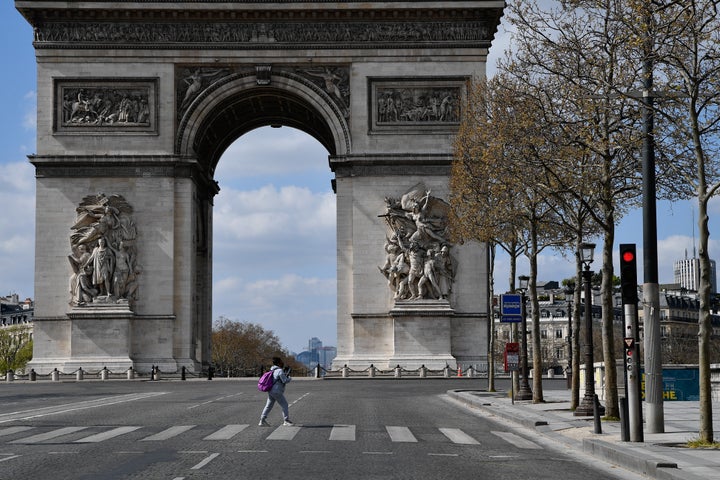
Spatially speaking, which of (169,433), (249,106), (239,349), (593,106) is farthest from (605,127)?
(239,349)

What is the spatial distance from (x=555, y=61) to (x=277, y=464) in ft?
40.1

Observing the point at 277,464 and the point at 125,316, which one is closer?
the point at 277,464

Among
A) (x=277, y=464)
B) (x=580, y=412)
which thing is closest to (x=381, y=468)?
(x=277, y=464)

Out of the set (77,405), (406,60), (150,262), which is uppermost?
(406,60)

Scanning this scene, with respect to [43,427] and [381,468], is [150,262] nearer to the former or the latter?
[43,427]

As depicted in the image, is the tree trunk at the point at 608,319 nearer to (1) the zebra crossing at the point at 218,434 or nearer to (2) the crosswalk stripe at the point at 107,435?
(1) the zebra crossing at the point at 218,434

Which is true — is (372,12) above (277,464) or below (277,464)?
above

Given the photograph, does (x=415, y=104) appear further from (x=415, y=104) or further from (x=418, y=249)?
(x=418, y=249)

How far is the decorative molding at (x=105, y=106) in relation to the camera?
194 feet

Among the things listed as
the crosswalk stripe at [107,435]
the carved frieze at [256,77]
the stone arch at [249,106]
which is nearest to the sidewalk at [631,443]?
the crosswalk stripe at [107,435]

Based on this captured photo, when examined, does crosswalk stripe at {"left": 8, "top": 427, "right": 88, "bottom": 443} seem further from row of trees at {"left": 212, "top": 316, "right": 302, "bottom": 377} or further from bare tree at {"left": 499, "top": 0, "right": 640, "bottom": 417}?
row of trees at {"left": 212, "top": 316, "right": 302, "bottom": 377}

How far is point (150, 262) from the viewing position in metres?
59.2

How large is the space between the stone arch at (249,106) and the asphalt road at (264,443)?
2304 centimetres

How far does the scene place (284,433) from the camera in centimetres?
2406
